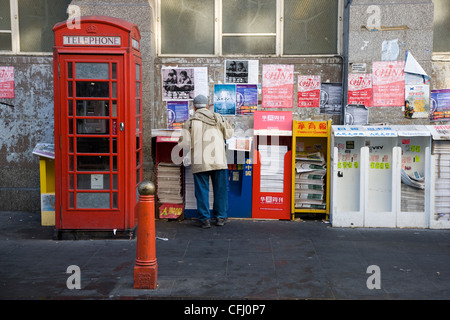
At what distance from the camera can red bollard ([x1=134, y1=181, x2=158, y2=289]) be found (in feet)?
16.8

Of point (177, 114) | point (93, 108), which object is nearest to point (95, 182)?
point (93, 108)

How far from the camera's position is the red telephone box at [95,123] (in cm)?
691

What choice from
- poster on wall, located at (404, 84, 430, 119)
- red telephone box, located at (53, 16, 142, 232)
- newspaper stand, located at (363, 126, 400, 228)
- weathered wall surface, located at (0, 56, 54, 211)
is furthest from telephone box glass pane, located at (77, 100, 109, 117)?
poster on wall, located at (404, 84, 430, 119)

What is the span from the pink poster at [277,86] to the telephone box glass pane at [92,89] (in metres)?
2.73

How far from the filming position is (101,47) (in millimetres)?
6906

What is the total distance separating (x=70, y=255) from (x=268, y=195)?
3.14 m

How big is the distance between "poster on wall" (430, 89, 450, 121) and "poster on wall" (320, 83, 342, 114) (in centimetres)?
142

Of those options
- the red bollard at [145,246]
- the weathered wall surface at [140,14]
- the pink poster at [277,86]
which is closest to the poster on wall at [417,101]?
the pink poster at [277,86]

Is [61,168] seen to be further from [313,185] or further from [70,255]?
[313,185]

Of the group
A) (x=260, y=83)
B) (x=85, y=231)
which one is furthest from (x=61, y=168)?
(x=260, y=83)

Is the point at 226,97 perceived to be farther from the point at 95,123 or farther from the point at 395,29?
the point at 395,29

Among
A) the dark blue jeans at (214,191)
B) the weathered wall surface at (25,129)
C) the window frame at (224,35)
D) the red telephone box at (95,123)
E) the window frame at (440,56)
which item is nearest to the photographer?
the red telephone box at (95,123)

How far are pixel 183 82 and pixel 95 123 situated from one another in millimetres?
2037

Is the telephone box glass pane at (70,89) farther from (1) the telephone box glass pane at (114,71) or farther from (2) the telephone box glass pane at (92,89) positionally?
(1) the telephone box glass pane at (114,71)
